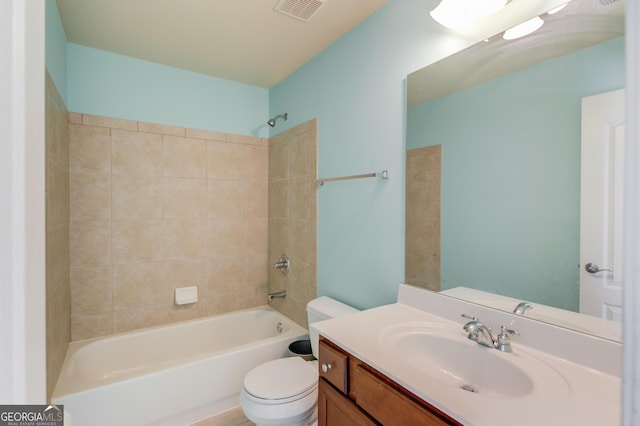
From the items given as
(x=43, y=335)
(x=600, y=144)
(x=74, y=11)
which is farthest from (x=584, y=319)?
(x=74, y=11)

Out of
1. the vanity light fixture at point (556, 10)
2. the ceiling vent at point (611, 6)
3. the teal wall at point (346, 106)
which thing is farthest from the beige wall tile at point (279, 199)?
the ceiling vent at point (611, 6)

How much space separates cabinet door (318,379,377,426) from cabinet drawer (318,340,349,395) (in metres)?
0.03

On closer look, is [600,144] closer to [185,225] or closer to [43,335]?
[43,335]

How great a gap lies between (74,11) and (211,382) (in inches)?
92.9

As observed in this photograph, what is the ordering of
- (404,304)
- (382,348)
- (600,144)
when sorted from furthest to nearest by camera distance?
1. (404,304)
2. (382,348)
3. (600,144)

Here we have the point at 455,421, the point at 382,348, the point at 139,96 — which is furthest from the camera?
the point at 139,96

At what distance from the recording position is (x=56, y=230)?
158cm

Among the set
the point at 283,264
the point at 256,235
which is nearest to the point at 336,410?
the point at 283,264

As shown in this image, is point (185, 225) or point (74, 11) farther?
point (185, 225)

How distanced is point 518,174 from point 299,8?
1.42 m

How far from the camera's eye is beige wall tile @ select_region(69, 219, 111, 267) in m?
2.04

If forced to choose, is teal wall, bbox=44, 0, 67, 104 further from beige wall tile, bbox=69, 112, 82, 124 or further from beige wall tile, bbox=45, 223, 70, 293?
beige wall tile, bbox=45, 223, 70, 293

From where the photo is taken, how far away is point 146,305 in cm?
231

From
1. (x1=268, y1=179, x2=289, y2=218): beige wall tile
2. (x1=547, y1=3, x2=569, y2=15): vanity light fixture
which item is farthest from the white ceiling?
(x1=268, y1=179, x2=289, y2=218): beige wall tile
